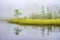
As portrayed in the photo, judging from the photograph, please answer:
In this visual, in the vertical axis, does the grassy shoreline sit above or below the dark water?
above

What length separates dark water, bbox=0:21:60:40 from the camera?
1.19 meters

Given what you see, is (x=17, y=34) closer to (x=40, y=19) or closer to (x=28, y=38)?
(x=28, y=38)

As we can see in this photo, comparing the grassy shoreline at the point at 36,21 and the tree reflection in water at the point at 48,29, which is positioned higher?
the grassy shoreline at the point at 36,21

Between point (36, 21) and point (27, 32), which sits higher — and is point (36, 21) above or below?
above

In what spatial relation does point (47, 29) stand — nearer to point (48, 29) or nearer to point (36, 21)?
point (48, 29)

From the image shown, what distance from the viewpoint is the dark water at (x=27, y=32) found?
1188 millimetres

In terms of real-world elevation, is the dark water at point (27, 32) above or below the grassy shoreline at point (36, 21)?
below

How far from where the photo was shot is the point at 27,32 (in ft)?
3.92

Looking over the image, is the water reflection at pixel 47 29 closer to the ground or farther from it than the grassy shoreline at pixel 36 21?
closer to the ground

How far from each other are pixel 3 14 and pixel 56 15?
62 centimetres

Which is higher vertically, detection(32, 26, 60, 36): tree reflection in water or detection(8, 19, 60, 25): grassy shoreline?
detection(8, 19, 60, 25): grassy shoreline

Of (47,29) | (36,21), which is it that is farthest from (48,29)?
(36,21)

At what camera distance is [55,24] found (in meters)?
1.17

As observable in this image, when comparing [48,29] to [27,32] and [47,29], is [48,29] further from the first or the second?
[27,32]
